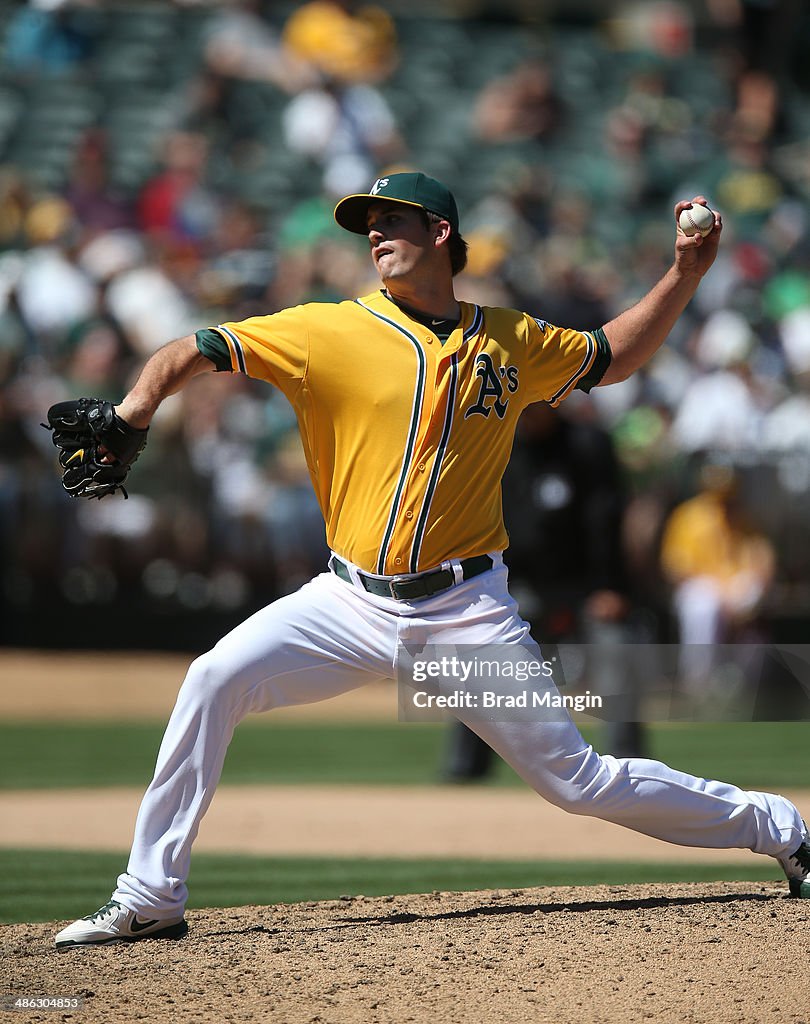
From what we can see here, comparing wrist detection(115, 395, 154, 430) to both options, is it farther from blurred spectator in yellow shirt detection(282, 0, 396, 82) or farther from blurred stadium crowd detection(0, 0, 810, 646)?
blurred spectator in yellow shirt detection(282, 0, 396, 82)

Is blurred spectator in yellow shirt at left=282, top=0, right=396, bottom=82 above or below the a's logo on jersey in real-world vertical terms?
above

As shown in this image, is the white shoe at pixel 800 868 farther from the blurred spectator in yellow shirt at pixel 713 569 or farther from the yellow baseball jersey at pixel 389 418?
the blurred spectator in yellow shirt at pixel 713 569

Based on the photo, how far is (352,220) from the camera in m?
4.83

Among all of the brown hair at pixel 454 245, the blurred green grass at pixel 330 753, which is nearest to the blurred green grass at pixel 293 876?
the blurred green grass at pixel 330 753

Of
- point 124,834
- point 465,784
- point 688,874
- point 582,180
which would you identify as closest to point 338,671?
point 688,874

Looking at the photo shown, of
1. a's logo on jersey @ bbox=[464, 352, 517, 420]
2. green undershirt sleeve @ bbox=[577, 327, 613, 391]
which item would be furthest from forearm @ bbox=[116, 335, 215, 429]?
green undershirt sleeve @ bbox=[577, 327, 613, 391]

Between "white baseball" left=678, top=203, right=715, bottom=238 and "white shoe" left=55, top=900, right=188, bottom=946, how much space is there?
2.60 meters

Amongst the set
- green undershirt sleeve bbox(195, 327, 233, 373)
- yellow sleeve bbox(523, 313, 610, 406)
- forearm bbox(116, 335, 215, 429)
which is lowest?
forearm bbox(116, 335, 215, 429)

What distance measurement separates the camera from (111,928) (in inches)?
176

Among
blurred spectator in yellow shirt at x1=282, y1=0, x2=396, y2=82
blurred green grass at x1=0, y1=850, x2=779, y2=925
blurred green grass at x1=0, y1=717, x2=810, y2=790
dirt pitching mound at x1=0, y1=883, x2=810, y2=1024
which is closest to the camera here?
dirt pitching mound at x1=0, y1=883, x2=810, y2=1024

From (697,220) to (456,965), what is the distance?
2.32 meters

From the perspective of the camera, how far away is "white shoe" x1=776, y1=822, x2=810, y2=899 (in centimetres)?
491

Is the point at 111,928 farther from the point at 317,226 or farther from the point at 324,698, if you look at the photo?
the point at 317,226

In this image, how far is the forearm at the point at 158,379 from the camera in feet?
14.3
